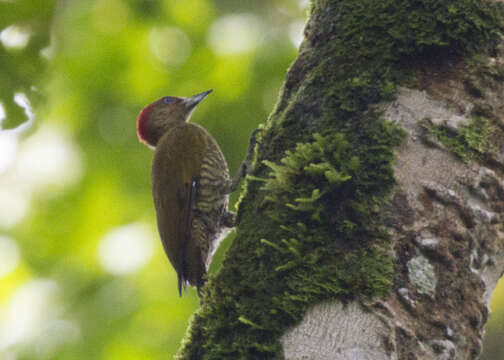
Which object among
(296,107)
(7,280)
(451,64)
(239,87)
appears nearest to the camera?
(451,64)

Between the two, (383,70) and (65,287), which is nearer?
(383,70)

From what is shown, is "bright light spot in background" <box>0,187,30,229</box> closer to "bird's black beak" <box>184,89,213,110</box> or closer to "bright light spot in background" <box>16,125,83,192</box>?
"bright light spot in background" <box>16,125,83,192</box>

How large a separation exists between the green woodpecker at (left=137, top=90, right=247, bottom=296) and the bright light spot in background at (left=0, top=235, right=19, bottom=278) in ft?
4.62

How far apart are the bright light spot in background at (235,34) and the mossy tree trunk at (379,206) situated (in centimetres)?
221

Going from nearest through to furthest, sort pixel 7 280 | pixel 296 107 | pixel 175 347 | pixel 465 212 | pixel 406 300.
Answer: pixel 406 300, pixel 465 212, pixel 296 107, pixel 175 347, pixel 7 280

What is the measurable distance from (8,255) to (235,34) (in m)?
2.36

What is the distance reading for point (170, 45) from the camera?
14.0ft

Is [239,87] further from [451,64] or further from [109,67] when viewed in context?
[451,64]

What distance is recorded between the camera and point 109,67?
4203 millimetres

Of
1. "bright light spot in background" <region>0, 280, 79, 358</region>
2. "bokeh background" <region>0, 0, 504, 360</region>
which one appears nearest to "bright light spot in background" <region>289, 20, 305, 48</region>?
"bokeh background" <region>0, 0, 504, 360</region>

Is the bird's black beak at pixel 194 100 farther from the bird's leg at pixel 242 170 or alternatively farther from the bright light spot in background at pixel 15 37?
the bright light spot in background at pixel 15 37

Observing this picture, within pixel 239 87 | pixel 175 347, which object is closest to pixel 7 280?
pixel 175 347

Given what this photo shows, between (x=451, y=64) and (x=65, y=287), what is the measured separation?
3.19m

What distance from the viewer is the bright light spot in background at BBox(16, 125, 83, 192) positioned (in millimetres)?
4176
